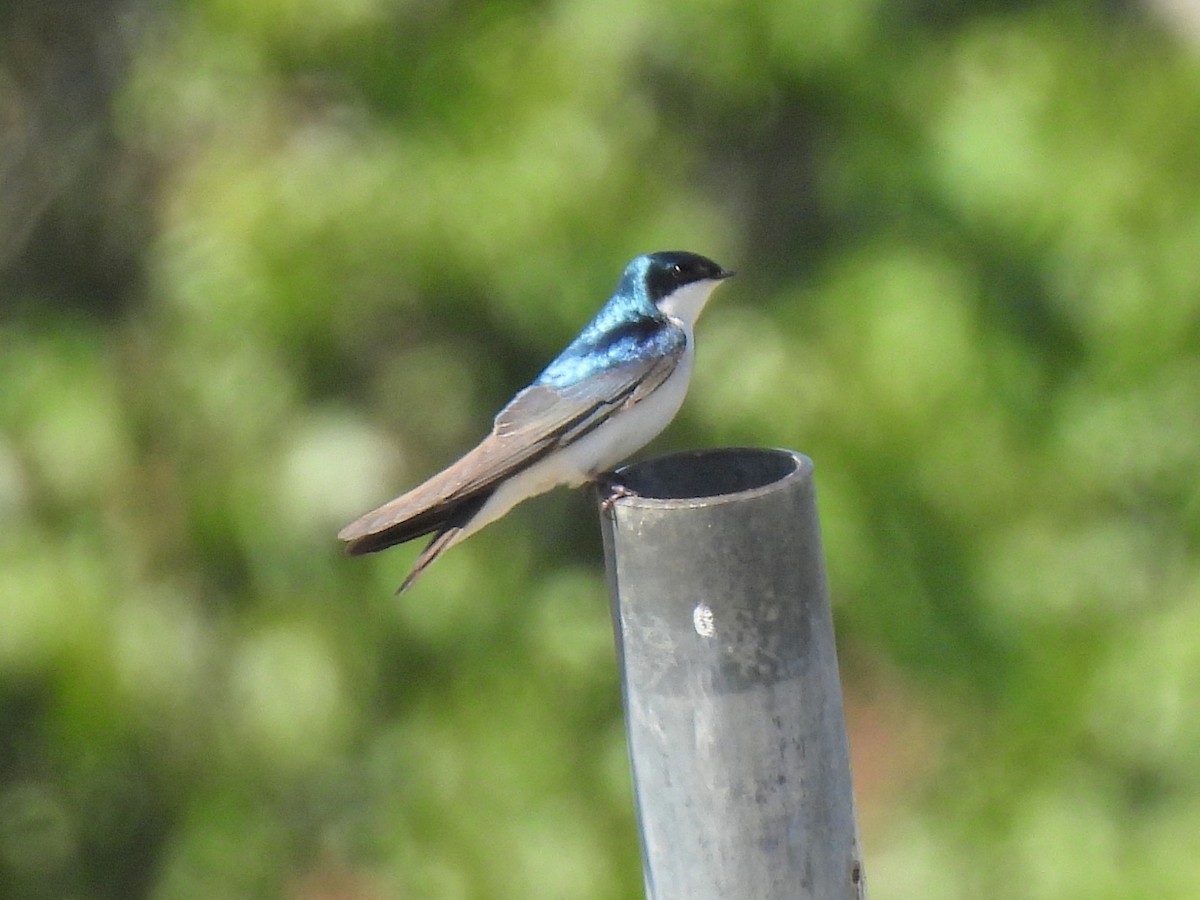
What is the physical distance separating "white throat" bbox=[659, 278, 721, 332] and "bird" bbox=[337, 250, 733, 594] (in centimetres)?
2

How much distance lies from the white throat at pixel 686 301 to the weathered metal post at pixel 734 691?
99 centimetres

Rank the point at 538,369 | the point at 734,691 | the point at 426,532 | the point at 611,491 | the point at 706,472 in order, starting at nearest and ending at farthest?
the point at 734,691 → the point at 706,472 → the point at 611,491 → the point at 426,532 → the point at 538,369

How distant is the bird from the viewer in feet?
6.59

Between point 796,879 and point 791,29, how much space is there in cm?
235

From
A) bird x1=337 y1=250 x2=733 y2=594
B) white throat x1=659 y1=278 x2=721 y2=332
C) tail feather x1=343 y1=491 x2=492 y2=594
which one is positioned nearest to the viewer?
tail feather x1=343 y1=491 x2=492 y2=594

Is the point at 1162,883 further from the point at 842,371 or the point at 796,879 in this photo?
the point at 796,879

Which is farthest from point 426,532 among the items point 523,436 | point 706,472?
point 706,472

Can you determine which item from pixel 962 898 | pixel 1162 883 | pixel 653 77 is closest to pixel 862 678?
pixel 962 898

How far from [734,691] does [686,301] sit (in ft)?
3.81

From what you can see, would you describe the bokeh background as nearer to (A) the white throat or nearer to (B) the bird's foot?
(A) the white throat

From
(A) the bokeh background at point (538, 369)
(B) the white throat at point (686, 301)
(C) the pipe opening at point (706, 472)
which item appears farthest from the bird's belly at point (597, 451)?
(A) the bokeh background at point (538, 369)

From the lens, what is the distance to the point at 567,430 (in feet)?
7.21

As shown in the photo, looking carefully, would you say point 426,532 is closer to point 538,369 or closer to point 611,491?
point 611,491

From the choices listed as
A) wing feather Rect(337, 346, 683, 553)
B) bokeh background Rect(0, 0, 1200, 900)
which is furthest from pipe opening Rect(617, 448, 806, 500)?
bokeh background Rect(0, 0, 1200, 900)
